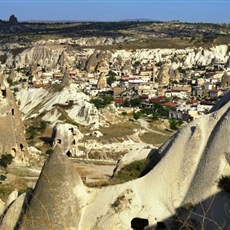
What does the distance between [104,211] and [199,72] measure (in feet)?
263

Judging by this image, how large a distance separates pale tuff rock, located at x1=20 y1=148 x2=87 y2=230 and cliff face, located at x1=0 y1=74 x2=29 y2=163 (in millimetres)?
16608

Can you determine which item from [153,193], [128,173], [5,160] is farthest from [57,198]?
[5,160]

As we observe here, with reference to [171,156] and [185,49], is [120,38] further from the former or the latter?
[171,156]

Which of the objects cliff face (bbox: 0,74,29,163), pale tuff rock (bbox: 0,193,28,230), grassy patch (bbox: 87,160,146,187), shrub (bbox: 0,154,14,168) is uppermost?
grassy patch (bbox: 87,160,146,187)

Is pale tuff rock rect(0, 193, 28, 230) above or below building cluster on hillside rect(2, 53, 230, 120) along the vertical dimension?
above

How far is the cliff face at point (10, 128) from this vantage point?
1069 inches

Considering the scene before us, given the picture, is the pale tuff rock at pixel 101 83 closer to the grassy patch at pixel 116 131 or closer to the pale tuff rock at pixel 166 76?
the pale tuff rock at pixel 166 76

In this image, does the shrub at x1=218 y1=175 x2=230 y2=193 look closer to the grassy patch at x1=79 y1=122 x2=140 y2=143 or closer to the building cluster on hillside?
the grassy patch at x1=79 y1=122 x2=140 y2=143

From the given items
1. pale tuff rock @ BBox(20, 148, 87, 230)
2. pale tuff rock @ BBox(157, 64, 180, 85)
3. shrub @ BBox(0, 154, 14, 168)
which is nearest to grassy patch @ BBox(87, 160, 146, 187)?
pale tuff rock @ BBox(20, 148, 87, 230)

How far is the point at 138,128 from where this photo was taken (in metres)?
41.4

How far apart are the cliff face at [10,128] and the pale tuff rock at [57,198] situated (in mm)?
16608

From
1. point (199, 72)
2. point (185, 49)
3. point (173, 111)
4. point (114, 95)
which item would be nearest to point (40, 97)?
point (173, 111)

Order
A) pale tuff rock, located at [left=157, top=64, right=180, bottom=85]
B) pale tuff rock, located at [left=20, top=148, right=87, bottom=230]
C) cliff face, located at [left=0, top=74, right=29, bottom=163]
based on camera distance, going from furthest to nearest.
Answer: pale tuff rock, located at [left=157, top=64, right=180, bottom=85]
cliff face, located at [left=0, top=74, right=29, bottom=163]
pale tuff rock, located at [left=20, top=148, right=87, bottom=230]

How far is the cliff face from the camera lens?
27.1 m
